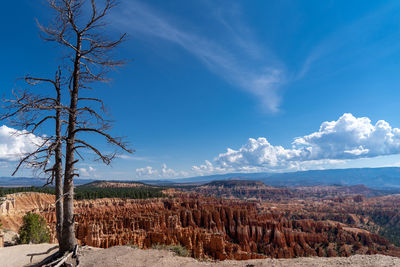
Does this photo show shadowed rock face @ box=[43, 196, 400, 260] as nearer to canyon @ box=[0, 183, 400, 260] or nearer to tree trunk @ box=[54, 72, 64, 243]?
canyon @ box=[0, 183, 400, 260]

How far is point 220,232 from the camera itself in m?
62.2

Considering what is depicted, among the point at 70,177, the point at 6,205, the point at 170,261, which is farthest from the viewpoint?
the point at 6,205

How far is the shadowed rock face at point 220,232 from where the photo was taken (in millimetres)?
36909

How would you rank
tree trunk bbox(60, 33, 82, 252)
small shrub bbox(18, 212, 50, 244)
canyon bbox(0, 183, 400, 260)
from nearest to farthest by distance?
tree trunk bbox(60, 33, 82, 252)
small shrub bbox(18, 212, 50, 244)
canyon bbox(0, 183, 400, 260)

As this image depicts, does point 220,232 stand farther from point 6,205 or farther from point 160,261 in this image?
point 160,261

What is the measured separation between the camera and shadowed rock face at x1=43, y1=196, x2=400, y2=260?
1453 inches

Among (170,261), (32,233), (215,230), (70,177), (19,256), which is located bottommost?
(215,230)

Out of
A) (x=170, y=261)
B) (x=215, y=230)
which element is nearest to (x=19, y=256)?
(x=170, y=261)

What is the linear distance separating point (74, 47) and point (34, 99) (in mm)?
1765

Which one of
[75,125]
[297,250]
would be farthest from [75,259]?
[297,250]

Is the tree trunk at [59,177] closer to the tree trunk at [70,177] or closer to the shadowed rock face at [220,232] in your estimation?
the tree trunk at [70,177]

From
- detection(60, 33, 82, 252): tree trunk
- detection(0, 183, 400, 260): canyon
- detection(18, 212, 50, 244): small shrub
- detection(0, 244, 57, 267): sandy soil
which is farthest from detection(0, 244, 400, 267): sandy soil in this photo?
detection(0, 183, 400, 260): canyon

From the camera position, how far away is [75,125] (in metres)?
6.63

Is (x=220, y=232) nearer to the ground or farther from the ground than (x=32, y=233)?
nearer to the ground
